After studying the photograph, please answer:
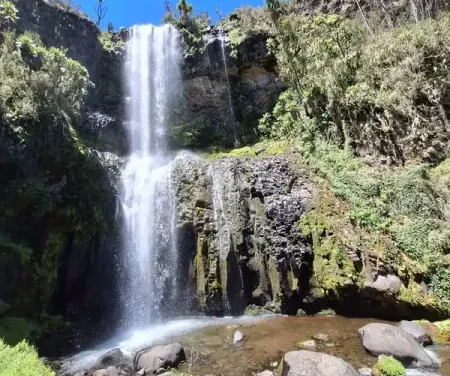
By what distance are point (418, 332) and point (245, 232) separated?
253 inches

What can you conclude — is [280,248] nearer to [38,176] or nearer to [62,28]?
[38,176]

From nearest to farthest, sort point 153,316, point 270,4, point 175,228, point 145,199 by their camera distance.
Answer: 1. point 153,316
2. point 175,228
3. point 145,199
4. point 270,4

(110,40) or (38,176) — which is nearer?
(38,176)

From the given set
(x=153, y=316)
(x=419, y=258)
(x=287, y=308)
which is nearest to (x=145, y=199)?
(x=153, y=316)

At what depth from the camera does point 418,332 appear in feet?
27.6

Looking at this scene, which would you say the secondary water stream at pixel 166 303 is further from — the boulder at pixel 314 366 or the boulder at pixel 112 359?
the boulder at pixel 314 366

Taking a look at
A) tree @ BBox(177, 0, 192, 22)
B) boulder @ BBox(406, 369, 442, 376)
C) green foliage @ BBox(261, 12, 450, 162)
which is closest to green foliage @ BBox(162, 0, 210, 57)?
→ tree @ BBox(177, 0, 192, 22)

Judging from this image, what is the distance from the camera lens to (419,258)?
1013 cm

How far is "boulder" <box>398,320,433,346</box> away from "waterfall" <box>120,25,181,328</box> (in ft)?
25.2

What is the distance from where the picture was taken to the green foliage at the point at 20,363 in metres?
6.20

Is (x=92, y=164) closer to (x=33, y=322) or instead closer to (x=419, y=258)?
(x=33, y=322)

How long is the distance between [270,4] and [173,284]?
15466mm

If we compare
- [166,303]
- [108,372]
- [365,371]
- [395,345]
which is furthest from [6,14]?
[395,345]

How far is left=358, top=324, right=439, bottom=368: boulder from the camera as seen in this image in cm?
729
